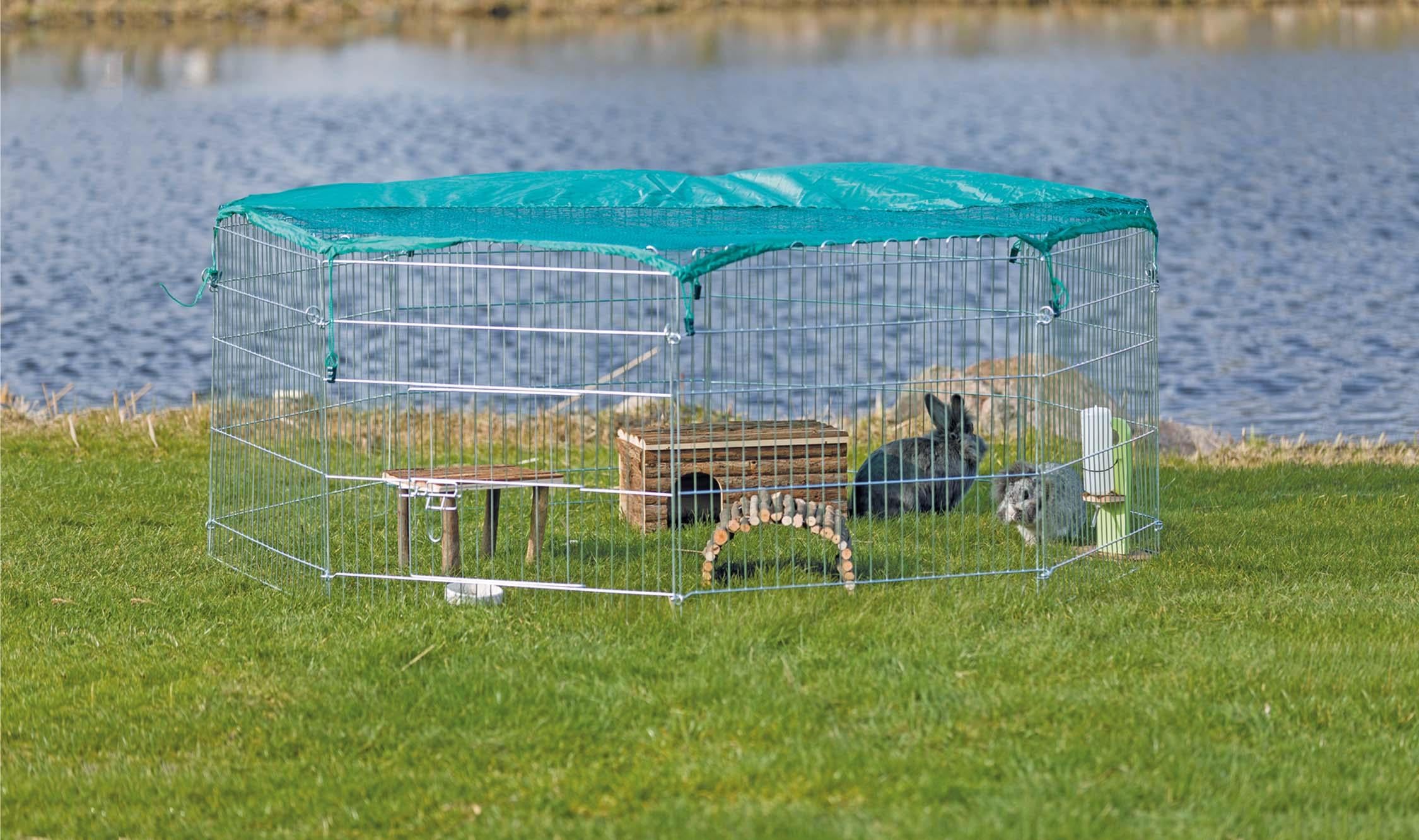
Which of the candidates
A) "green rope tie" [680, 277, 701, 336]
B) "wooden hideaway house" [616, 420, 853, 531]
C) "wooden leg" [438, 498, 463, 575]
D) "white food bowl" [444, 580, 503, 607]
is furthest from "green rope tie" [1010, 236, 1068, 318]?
"wooden leg" [438, 498, 463, 575]

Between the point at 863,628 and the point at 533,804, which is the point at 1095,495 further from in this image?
the point at 533,804

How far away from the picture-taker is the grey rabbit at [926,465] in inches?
366

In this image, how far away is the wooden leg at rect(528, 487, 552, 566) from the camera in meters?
8.33

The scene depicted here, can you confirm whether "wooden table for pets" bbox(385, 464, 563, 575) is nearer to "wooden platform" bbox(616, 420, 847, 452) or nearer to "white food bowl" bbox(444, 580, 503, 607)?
"white food bowl" bbox(444, 580, 503, 607)

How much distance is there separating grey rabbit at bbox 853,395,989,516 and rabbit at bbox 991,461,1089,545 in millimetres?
516

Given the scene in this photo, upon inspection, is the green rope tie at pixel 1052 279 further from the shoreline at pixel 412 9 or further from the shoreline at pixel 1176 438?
the shoreline at pixel 412 9

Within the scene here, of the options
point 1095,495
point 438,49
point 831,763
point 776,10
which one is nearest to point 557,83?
point 438,49

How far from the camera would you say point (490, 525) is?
8594 millimetres

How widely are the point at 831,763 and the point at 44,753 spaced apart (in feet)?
9.86

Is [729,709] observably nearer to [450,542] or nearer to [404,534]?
[450,542]

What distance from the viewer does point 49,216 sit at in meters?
26.1

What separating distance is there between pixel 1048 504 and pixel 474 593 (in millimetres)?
3073

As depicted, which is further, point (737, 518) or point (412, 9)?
point (412, 9)

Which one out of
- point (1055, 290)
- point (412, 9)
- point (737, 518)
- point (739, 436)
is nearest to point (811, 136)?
point (412, 9)
